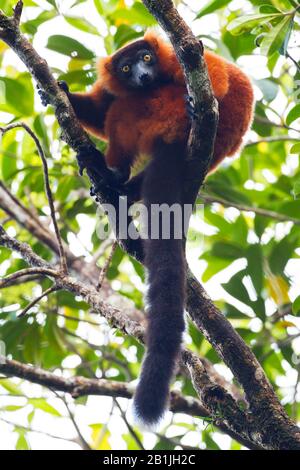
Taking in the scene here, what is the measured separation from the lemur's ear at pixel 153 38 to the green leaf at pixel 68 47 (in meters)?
0.60

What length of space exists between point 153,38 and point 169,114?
1.34m

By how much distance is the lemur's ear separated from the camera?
5.80 meters

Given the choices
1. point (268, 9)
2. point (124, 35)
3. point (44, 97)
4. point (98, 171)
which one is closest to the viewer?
point (44, 97)

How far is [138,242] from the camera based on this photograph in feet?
14.5

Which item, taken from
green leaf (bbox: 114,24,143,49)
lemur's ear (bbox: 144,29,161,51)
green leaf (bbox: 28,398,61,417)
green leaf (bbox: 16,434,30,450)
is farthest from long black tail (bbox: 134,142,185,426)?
green leaf (bbox: 16,434,30,450)

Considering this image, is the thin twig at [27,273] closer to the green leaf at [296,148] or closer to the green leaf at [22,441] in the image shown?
the green leaf at [296,148]

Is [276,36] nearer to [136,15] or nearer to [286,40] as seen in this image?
[286,40]

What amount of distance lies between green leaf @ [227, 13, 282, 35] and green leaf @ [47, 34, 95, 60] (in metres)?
1.86

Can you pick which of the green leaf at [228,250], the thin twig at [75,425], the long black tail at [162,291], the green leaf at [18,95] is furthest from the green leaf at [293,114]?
the thin twig at [75,425]

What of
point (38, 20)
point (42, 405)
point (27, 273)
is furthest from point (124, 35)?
point (42, 405)

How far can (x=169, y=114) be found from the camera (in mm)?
4883

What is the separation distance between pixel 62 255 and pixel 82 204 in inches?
103
